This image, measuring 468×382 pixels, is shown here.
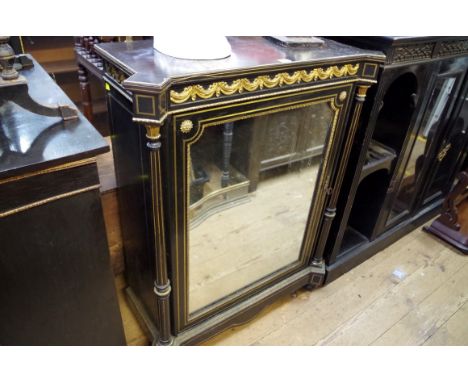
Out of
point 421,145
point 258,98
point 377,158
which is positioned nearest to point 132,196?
point 258,98

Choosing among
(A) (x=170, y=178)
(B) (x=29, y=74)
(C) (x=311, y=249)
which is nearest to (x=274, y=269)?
(C) (x=311, y=249)

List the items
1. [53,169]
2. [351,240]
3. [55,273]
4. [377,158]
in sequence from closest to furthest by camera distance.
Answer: [53,169]
[55,273]
[377,158]
[351,240]

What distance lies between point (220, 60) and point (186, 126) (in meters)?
0.17

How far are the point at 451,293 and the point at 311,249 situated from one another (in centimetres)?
64

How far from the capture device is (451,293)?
1449mm

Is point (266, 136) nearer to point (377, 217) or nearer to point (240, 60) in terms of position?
point (240, 60)

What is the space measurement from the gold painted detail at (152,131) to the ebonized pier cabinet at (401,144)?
65 cm

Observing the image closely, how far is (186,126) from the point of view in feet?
2.35

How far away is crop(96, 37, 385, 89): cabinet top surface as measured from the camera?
2.19 ft

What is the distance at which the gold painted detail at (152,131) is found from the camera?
66 centimetres

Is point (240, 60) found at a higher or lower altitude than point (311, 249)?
higher

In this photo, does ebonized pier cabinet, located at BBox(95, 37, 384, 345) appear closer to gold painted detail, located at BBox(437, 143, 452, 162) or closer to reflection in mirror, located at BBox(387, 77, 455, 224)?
reflection in mirror, located at BBox(387, 77, 455, 224)

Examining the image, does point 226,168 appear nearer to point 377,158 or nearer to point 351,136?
point 351,136
